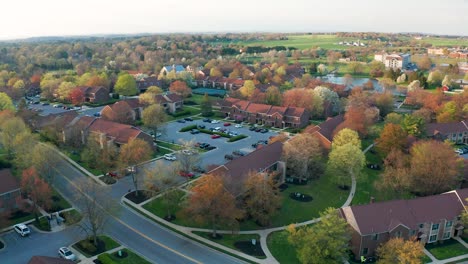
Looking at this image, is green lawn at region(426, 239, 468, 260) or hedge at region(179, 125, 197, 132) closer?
green lawn at region(426, 239, 468, 260)

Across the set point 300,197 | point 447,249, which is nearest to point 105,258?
point 300,197

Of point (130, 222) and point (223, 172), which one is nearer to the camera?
point (130, 222)

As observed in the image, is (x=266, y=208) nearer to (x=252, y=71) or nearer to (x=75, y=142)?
(x=75, y=142)

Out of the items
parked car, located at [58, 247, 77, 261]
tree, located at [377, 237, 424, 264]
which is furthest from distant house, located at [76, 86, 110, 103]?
tree, located at [377, 237, 424, 264]

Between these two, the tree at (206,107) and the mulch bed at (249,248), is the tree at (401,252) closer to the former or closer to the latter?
the mulch bed at (249,248)

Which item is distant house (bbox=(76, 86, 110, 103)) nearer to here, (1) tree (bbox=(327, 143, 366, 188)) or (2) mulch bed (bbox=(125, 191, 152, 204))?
(2) mulch bed (bbox=(125, 191, 152, 204))

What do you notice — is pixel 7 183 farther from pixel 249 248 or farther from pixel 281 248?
pixel 281 248

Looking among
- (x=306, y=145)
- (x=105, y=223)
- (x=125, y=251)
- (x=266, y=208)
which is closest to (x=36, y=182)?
(x=105, y=223)
